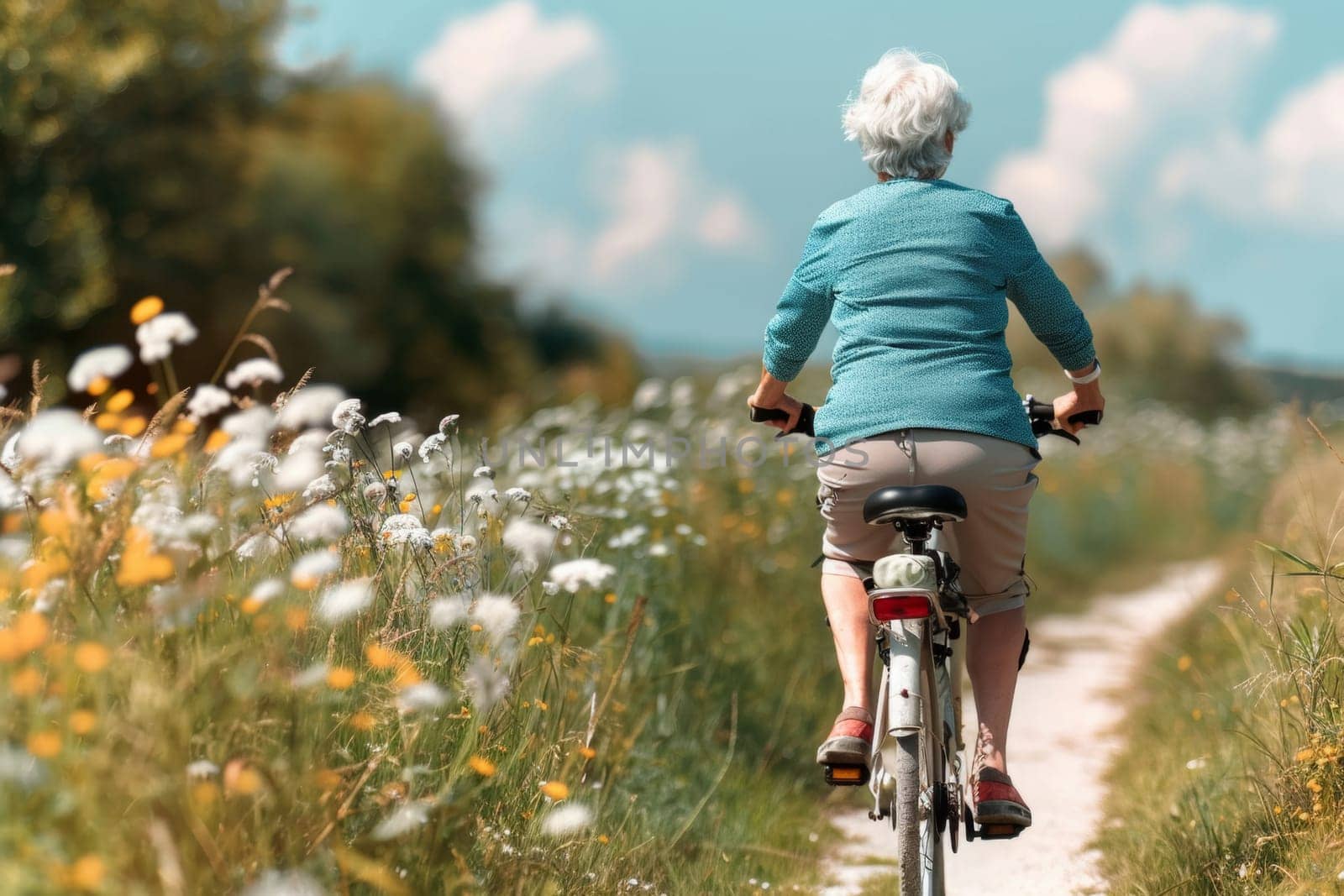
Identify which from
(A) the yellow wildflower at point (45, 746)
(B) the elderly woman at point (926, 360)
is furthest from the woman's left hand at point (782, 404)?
(A) the yellow wildflower at point (45, 746)

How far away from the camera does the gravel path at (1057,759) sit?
12.8 feet

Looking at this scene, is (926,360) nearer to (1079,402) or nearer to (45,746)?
(1079,402)

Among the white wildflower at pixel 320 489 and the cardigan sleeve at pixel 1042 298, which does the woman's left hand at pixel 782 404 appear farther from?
the white wildflower at pixel 320 489

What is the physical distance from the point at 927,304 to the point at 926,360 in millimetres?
144

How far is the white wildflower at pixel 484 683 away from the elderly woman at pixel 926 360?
0.85 meters

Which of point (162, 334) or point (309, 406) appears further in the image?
point (162, 334)

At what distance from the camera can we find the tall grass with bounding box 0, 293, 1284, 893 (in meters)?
1.89

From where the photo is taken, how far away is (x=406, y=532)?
2721 millimetres

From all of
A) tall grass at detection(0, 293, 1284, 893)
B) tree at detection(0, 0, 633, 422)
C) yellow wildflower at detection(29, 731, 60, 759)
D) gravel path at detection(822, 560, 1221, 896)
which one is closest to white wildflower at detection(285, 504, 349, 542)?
tall grass at detection(0, 293, 1284, 893)

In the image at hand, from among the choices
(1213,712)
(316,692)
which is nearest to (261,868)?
(316,692)

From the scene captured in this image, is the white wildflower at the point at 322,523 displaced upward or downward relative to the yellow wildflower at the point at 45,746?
upward

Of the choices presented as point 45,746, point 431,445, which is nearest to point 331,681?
point 45,746

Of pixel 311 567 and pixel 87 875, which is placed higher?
pixel 311 567

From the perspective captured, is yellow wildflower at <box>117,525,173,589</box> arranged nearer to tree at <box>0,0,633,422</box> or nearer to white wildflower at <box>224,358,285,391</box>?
white wildflower at <box>224,358,285,391</box>
